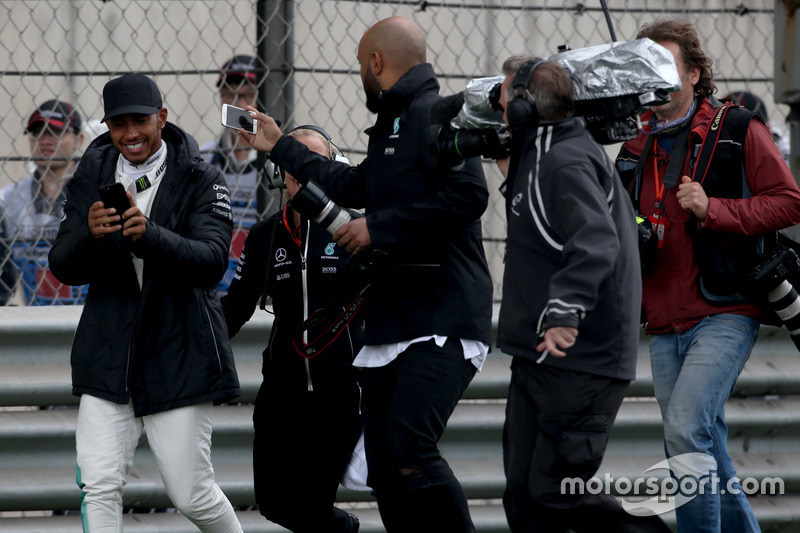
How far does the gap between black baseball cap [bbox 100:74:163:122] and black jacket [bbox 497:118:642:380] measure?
4.55 feet

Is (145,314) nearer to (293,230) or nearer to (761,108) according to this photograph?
(293,230)

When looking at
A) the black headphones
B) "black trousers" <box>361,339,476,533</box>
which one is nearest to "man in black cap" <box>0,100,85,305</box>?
"black trousers" <box>361,339,476,533</box>

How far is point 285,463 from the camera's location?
15.1 ft

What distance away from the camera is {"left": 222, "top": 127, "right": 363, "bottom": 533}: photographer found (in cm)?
460

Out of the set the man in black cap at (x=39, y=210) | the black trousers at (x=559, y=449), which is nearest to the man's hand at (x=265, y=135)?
the man in black cap at (x=39, y=210)

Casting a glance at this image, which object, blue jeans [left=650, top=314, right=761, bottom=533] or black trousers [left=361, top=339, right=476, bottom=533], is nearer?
black trousers [left=361, top=339, right=476, bottom=533]

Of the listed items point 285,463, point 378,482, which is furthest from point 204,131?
point 378,482

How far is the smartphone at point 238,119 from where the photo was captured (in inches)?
164

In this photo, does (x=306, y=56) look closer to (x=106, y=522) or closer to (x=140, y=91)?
(x=140, y=91)

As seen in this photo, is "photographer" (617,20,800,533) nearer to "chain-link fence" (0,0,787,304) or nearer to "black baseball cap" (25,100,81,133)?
"chain-link fence" (0,0,787,304)

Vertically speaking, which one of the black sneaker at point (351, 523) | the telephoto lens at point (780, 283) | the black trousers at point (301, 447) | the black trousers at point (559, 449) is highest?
the telephoto lens at point (780, 283)

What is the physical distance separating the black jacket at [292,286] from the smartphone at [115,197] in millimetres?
734

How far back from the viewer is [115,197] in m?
4.10

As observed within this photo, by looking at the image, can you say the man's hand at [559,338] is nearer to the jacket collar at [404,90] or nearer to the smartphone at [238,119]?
the jacket collar at [404,90]
